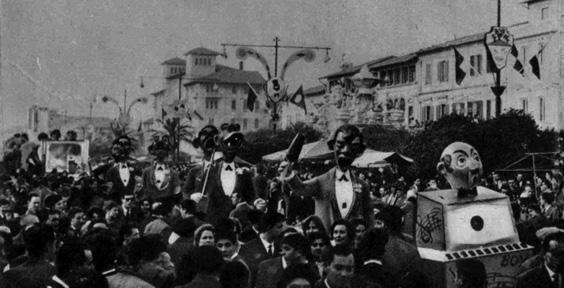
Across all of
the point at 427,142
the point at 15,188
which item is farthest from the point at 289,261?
the point at 427,142

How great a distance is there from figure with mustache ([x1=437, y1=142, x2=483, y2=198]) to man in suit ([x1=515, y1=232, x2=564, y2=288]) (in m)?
0.65

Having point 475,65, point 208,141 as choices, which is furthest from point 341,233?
point 475,65

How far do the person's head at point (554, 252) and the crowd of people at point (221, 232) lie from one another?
0.02m

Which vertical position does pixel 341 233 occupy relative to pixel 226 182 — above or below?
below

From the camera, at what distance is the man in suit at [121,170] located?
556 inches

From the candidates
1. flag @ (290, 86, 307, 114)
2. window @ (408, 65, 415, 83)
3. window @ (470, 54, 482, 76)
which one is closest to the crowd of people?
flag @ (290, 86, 307, 114)

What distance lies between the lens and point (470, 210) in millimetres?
6898

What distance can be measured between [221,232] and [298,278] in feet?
5.93

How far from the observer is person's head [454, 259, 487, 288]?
6.14 meters

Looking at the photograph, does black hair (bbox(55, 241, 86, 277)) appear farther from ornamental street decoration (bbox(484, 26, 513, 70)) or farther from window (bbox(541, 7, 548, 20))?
window (bbox(541, 7, 548, 20))

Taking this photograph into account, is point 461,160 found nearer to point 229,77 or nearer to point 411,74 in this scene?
point 411,74

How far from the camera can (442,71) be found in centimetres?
5847

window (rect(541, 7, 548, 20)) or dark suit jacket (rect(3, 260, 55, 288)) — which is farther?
window (rect(541, 7, 548, 20))

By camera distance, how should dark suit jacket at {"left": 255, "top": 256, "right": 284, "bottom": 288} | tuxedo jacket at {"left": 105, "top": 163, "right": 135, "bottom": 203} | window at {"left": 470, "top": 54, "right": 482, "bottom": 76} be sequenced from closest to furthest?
dark suit jacket at {"left": 255, "top": 256, "right": 284, "bottom": 288}, tuxedo jacket at {"left": 105, "top": 163, "right": 135, "bottom": 203}, window at {"left": 470, "top": 54, "right": 482, "bottom": 76}
